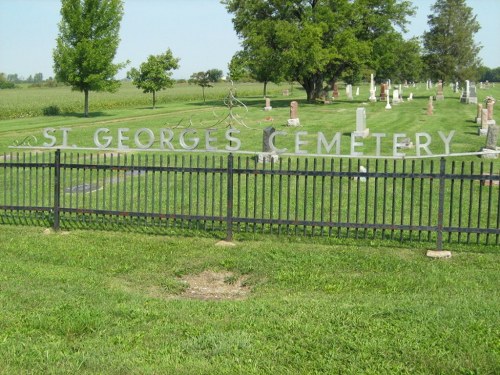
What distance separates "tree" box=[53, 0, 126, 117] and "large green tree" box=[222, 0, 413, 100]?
11.0 m

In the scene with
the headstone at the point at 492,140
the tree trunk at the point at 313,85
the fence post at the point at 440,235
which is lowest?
the fence post at the point at 440,235

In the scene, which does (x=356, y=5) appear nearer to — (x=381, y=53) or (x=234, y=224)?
(x=381, y=53)

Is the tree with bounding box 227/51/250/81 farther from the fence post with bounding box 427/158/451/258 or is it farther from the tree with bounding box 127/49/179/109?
the fence post with bounding box 427/158/451/258

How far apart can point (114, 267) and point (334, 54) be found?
38990mm

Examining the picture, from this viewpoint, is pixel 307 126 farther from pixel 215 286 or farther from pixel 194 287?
pixel 194 287

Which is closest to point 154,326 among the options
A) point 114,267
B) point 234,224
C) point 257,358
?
point 257,358

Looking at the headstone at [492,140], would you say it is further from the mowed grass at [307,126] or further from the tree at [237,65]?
the tree at [237,65]

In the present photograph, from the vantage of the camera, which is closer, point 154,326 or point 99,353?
point 99,353

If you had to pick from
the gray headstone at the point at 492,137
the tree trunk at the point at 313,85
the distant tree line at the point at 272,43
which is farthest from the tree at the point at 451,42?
the gray headstone at the point at 492,137

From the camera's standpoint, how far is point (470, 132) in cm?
2786

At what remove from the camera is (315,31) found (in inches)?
1778

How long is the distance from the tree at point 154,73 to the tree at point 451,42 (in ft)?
109

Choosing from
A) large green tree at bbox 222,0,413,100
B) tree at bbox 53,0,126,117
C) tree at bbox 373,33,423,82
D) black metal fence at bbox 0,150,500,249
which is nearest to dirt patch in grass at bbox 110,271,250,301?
black metal fence at bbox 0,150,500,249

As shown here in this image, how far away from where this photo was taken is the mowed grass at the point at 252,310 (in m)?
5.32
